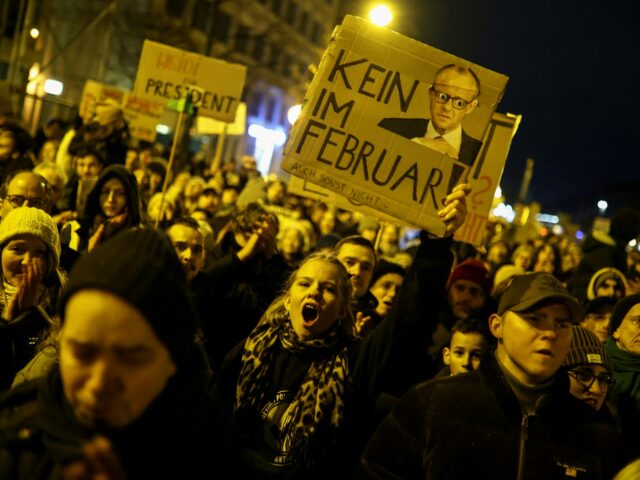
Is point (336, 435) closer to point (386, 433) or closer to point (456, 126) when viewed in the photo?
point (386, 433)

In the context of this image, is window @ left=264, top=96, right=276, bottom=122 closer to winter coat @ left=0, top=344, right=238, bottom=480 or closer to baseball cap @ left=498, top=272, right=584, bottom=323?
baseball cap @ left=498, top=272, right=584, bottom=323

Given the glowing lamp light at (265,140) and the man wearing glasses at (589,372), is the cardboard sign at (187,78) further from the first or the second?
the glowing lamp light at (265,140)

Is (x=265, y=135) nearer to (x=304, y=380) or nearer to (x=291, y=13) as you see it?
(x=291, y=13)

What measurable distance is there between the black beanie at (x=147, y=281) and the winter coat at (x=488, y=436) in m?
1.26

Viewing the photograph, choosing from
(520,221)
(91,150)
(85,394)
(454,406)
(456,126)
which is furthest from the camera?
(520,221)

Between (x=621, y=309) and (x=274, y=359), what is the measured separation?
261 centimetres

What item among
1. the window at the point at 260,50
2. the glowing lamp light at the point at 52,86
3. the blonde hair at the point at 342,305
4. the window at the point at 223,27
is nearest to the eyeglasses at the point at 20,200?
the blonde hair at the point at 342,305

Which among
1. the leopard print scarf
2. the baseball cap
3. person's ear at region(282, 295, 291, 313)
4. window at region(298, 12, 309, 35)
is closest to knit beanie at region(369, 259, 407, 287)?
person's ear at region(282, 295, 291, 313)

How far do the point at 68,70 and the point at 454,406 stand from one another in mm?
29490

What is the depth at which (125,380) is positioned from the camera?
162 cm

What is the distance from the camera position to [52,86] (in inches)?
1123

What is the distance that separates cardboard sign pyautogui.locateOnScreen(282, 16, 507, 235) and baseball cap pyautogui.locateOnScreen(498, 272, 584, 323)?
1286 millimetres

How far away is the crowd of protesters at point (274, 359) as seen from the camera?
5.42 feet

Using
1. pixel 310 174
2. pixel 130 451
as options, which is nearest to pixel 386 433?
Result: pixel 130 451
